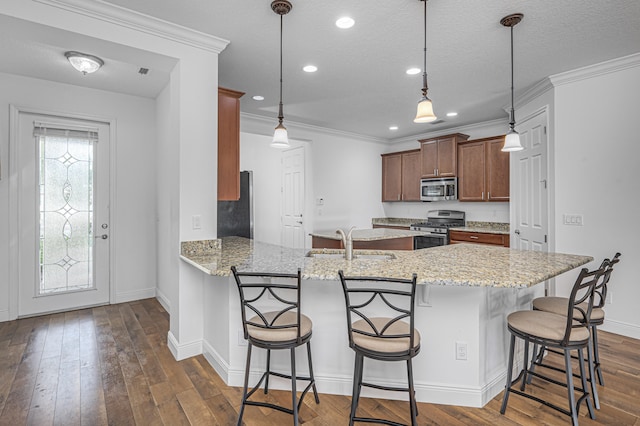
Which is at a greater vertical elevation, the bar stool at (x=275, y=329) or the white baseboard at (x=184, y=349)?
Answer: the bar stool at (x=275, y=329)

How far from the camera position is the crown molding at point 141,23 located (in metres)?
2.21

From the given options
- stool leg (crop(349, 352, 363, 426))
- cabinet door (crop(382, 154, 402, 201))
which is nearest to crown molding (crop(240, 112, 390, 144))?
cabinet door (crop(382, 154, 402, 201))

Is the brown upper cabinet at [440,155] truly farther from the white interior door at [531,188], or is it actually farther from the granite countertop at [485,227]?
the white interior door at [531,188]

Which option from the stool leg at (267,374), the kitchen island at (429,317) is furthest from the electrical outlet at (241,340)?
the stool leg at (267,374)

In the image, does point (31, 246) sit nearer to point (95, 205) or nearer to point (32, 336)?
point (95, 205)

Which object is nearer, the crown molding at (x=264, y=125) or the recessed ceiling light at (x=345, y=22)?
the recessed ceiling light at (x=345, y=22)

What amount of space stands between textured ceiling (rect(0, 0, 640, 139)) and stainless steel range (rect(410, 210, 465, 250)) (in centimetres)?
215

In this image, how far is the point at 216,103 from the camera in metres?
2.84

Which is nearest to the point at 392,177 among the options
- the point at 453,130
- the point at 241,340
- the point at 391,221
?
the point at 391,221

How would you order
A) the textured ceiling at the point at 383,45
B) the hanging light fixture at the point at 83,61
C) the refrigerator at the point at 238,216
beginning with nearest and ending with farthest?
1. the textured ceiling at the point at 383,45
2. the hanging light fixture at the point at 83,61
3. the refrigerator at the point at 238,216

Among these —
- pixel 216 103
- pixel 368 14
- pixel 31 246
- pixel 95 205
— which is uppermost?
pixel 368 14

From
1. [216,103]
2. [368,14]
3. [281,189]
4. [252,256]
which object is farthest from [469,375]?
[281,189]

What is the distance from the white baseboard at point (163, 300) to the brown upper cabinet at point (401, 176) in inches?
177

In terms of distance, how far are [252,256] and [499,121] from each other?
478 cm
